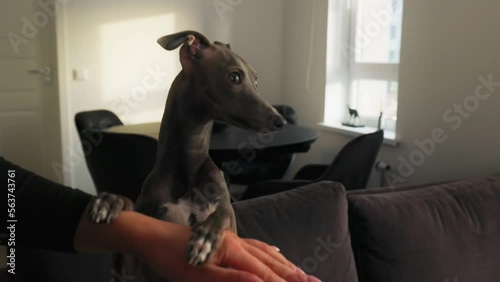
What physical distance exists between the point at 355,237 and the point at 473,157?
3.74ft

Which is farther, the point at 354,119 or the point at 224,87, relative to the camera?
the point at 354,119

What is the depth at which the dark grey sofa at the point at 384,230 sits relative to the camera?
1449 millimetres

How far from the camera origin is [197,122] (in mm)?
752

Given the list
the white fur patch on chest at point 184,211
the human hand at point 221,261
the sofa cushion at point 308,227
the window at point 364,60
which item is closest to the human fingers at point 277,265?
the human hand at point 221,261

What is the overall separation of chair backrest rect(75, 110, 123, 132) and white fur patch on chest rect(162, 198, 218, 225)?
102 inches

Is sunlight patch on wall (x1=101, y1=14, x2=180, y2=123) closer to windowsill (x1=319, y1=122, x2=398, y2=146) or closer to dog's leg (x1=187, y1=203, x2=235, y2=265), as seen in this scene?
windowsill (x1=319, y1=122, x2=398, y2=146)

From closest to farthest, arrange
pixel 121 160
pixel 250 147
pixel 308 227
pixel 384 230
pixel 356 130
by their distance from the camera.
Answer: pixel 308 227, pixel 384 230, pixel 121 160, pixel 250 147, pixel 356 130

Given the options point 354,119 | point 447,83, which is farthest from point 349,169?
point 354,119

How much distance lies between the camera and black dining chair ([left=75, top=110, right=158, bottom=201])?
2125 mm

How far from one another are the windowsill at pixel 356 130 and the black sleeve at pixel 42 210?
256 cm

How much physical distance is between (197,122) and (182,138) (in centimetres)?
3

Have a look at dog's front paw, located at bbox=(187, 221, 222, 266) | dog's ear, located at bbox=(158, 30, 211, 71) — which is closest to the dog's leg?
dog's front paw, located at bbox=(187, 221, 222, 266)

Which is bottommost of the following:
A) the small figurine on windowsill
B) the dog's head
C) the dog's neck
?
the small figurine on windowsill

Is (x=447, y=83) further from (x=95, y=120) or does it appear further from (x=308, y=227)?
(x=95, y=120)
